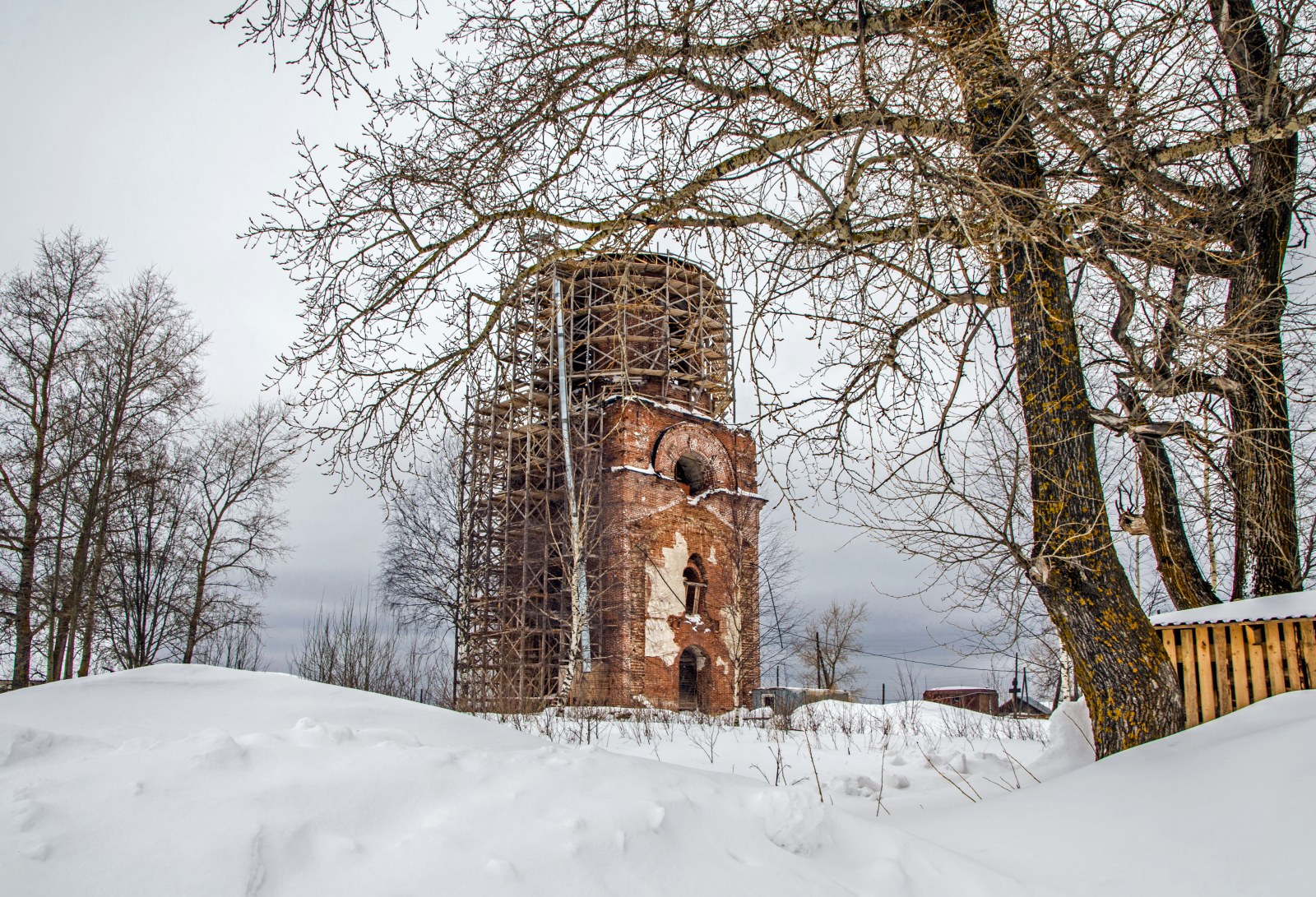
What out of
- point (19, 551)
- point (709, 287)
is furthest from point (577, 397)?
point (709, 287)

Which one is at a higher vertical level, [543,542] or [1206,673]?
[543,542]

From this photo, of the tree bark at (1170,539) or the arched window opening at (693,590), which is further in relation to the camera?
the arched window opening at (693,590)

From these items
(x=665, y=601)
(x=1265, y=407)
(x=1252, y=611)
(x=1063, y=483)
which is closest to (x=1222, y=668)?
(x=1252, y=611)

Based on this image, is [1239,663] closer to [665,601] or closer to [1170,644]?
[1170,644]

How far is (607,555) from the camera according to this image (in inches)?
831

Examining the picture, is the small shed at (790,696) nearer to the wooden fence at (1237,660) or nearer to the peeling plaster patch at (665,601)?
the peeling plaster patch at (665,601)

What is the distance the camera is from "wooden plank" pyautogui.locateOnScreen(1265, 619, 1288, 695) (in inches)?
215

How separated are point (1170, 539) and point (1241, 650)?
1.27m

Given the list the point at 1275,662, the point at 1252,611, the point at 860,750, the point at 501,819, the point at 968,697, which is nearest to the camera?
the point at 501,819

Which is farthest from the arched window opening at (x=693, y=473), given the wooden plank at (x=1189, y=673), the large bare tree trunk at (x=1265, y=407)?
the wooden plank at (x=1189, y=673)

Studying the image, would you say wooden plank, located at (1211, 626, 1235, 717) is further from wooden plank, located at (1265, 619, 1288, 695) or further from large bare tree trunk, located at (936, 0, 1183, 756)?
large bare tree trunk, located at (936, 0, 1183, 756)

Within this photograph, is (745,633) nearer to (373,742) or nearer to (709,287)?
(709,287)

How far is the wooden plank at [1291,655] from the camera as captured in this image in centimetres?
539

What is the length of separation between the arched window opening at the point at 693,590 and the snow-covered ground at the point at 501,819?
60.3 feet
